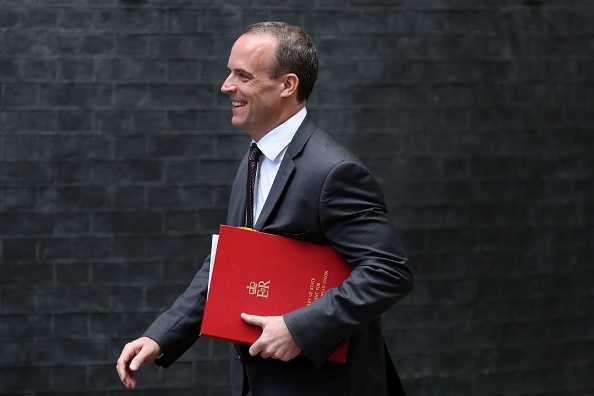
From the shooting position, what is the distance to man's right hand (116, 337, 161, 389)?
11.3 ft

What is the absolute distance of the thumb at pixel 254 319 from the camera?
321 cm

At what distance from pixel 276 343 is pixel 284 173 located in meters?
0.55

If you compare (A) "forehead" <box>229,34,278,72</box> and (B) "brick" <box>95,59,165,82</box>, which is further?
(B) "brick" <box>95,59,165,82</box>

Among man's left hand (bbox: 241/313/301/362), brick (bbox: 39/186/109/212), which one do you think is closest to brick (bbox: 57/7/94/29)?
brick (bbox: 39/186/109/212)

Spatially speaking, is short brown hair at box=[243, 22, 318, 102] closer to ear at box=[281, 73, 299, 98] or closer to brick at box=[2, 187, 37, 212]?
ear at box=[281, 73, 299, 98]

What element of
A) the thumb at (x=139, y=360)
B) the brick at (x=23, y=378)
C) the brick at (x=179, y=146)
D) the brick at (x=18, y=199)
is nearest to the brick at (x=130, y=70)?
the brick at (x=179, y=146)

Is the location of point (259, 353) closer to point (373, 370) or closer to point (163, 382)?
point (373, 370)

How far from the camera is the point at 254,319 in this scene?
10.6 feet

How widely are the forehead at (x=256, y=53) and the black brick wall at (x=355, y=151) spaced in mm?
3155

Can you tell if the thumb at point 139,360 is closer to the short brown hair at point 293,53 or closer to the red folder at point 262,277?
the red folder at point 262,277

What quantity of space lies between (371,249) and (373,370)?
0.48 meters

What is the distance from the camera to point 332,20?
6.68 meters

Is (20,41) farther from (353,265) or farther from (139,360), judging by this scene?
(353,265)

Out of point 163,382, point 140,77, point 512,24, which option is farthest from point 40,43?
point 512,24
